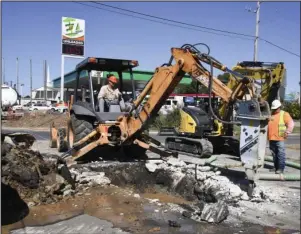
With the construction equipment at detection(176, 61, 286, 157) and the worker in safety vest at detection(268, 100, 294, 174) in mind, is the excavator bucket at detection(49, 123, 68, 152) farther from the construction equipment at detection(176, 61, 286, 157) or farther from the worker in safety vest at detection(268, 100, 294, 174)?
the worker in safety vest at detection(268, 100, 294, 174)

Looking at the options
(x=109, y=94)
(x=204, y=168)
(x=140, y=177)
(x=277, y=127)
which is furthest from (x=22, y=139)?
(x=277, y=127)

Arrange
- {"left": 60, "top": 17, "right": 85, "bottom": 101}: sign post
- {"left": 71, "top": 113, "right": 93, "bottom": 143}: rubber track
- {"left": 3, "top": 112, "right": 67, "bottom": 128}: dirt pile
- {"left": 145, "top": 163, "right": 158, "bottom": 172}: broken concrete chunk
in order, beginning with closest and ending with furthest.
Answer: {"left": 145, "top": 163, "right": 158, "bottom": 172}: broken concrete chunk → {"left": 71, "top": 113, "right": 93, "bottom": 143}: rubber track → {"left": 3, "top": 112, "right": 67, "bottom": 128}: dirt pile → {"left": 60, "top": 17, "right": 85, "bottom": 101}: sign post

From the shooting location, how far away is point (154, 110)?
26.9ft

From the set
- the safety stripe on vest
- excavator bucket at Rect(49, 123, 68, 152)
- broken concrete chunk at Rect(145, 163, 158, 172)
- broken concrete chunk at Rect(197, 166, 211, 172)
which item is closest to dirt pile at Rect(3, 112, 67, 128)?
excavator bucket at Rect(49, 123, 68, 152)

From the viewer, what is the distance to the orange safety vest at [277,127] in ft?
26.1

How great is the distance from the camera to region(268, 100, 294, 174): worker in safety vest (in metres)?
7.95

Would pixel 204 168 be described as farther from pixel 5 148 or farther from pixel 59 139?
pixel 59 139

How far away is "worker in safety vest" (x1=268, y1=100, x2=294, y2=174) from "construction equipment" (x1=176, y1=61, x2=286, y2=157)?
188 centimetres

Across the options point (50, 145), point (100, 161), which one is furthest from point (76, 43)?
point (100, 161)

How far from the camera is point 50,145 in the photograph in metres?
11.9

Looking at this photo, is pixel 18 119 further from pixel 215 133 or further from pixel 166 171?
pixel 215 133

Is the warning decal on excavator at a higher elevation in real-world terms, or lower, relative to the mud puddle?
higher

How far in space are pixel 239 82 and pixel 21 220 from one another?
173 inches

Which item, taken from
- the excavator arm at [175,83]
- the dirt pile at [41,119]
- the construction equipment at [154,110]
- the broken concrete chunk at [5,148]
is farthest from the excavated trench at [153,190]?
the dirt pile at [41,119]
